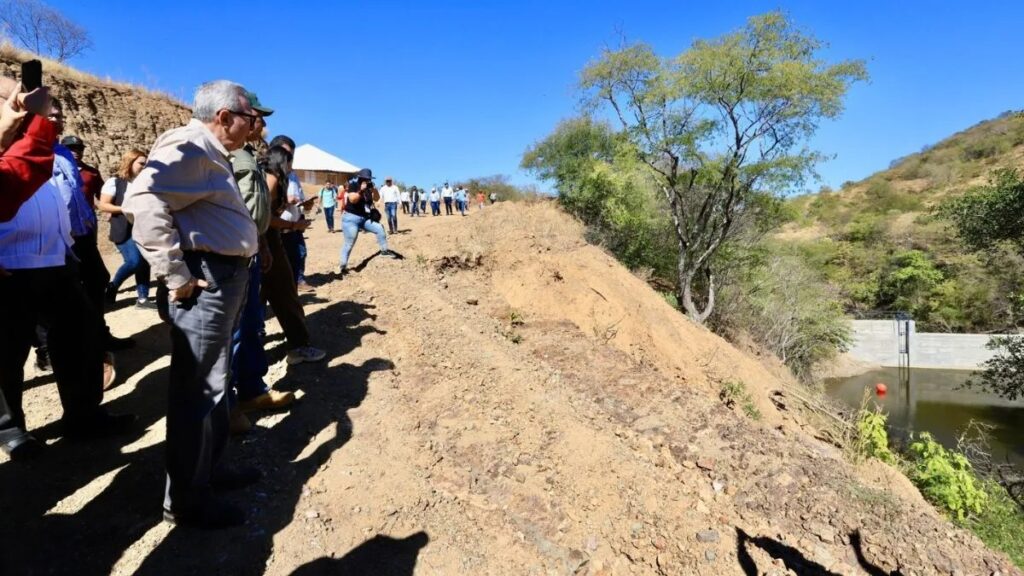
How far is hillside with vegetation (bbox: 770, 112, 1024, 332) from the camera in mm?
22250

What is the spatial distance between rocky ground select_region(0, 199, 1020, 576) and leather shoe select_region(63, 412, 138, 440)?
0.30ft

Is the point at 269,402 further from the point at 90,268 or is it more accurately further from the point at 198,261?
the point at 90,268

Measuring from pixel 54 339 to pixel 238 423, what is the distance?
3.38 ft

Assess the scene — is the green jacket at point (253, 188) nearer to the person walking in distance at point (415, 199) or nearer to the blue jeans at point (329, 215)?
the blue jeans at point (329, 215)

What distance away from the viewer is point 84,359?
277 cm

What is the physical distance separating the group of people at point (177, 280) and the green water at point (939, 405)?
22874mm

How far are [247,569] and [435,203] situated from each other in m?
23.0

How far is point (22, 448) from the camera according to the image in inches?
101

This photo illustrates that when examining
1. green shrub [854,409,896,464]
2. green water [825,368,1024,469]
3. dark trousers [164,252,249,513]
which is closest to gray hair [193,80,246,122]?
dark trousers [164,252,249,513]

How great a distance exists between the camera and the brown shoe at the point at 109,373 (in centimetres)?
358

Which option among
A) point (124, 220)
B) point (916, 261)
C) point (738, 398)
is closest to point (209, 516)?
point (124, 220)

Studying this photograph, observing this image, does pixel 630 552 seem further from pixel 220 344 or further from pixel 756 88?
pixel 756 88

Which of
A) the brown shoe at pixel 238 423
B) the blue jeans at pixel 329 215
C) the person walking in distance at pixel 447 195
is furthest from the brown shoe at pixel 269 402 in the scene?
the person walking in distance at pixel 447 195

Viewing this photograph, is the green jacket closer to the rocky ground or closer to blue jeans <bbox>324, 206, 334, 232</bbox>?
the rocky ground
